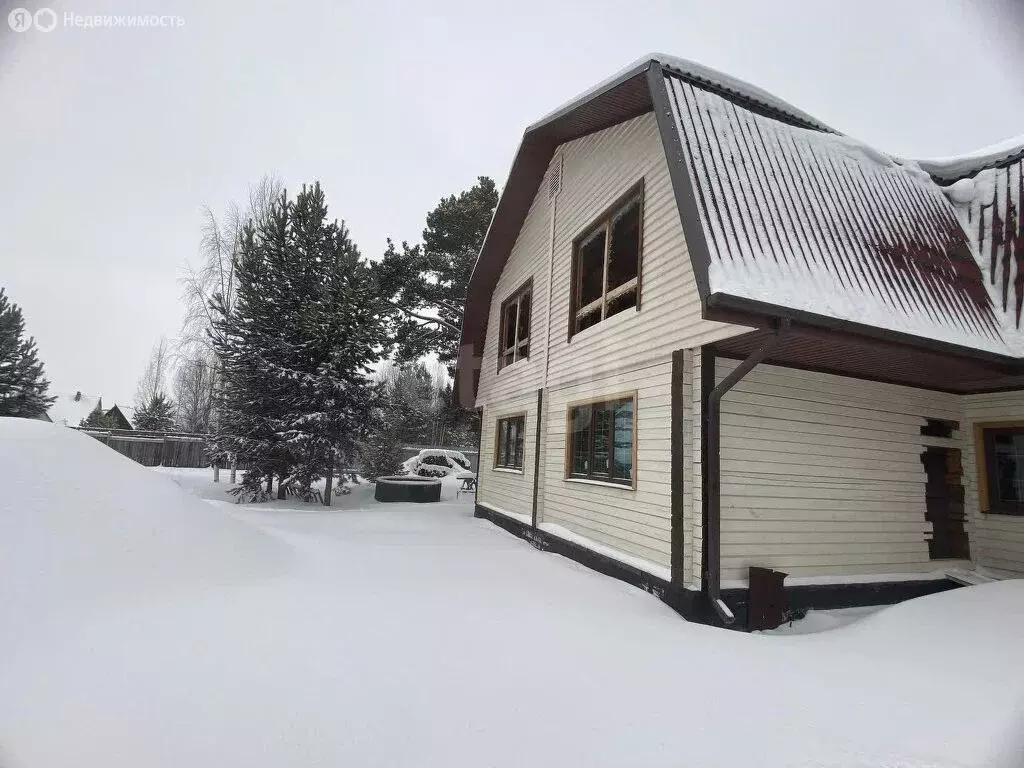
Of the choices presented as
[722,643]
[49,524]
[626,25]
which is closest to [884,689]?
[722,643]

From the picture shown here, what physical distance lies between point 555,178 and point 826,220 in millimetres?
5461

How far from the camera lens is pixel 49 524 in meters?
3.46

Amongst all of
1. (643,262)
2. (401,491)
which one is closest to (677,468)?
(643,262)

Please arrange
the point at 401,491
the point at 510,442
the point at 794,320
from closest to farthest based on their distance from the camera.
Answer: the point at 794,320 → the point at 510,442 → the point at 401,491

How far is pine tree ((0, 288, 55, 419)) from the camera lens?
54.3 feet

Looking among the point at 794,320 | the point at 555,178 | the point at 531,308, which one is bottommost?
the point at 794,320

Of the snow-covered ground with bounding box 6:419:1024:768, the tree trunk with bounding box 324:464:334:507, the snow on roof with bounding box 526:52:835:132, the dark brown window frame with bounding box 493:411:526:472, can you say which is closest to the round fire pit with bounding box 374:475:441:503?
the tree trunk with bounding box 324:464:334:507

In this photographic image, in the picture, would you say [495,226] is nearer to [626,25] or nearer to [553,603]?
[626,25]

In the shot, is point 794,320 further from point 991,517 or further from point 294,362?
point 294,362

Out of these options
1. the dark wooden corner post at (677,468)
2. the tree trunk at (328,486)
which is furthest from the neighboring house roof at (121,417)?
the dark wooden corner post at (677,468)

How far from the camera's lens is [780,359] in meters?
5.58

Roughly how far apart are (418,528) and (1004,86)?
29.9 ft

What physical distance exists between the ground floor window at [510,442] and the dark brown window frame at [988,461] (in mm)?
7001

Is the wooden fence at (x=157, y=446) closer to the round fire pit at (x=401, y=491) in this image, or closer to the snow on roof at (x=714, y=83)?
the round fire pit at (x=401, y=491)
